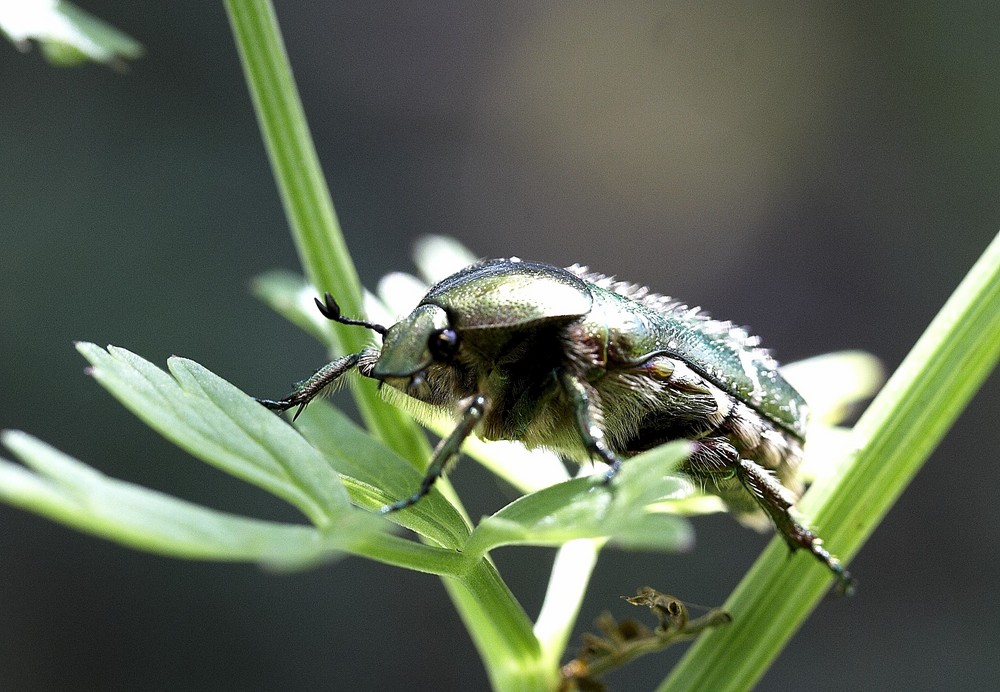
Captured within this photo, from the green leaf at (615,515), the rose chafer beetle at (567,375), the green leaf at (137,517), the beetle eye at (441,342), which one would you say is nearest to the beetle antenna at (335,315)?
the rose chafer beetle at (567,375)

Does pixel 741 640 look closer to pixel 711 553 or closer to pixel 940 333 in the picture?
pixel 940 333

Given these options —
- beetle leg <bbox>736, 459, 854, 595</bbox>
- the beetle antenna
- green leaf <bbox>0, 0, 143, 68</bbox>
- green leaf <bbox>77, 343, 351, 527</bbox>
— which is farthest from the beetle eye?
green leaf <bbox>0, 0, 143, 68</bbox>

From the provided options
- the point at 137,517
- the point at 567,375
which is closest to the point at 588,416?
the point at 567,375

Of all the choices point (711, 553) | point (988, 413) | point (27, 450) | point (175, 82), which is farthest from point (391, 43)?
point (27, 450)

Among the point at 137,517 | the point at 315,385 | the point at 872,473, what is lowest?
the point at 315,385

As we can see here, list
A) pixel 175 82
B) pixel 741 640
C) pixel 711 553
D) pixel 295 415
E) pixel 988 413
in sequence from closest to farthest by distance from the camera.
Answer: pixel 741 640, pixel 295 415, pixel 711 553, pixel 175 82, pixel 988 413

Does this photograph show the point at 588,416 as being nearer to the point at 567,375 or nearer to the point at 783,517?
the point at 567,375

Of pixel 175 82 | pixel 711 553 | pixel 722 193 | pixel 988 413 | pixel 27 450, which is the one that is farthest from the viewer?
pixel 722 193

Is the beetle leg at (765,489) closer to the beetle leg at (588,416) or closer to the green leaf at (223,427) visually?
the beetle leg at (588,416)
